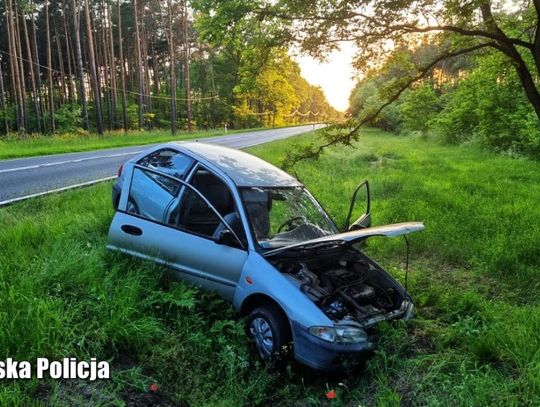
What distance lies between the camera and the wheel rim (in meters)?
4.06

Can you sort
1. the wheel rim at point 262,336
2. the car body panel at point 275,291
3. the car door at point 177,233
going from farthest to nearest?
the car door at point 177,233 < the wheel rim at point 262,336 < the car body panel at point 275,291

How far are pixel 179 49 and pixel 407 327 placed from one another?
5314 centimetres

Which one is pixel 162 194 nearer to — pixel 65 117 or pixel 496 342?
pixel 496 342

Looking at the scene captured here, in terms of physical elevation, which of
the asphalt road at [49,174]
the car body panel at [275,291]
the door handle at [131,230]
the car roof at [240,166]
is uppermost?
the car roof at [240,166]

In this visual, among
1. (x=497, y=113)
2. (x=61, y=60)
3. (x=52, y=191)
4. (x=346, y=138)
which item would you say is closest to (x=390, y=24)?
(x=346, y=138)

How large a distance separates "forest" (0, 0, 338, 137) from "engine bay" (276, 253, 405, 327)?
18065 millimetres

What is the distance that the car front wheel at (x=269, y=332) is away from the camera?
395 centimetres

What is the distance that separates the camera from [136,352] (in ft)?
12.6

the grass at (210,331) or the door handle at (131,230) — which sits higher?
the door handle at (131,230)

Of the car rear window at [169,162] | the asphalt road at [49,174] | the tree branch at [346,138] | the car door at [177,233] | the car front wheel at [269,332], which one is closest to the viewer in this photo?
the car front wheel at [269,332]

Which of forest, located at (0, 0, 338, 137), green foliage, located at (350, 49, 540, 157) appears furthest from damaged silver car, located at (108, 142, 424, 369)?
forest, located at (0, 0, 338, 137)

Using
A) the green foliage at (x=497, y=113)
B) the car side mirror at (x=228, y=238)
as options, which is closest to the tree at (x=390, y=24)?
the green foliage at (x=497, y=113)

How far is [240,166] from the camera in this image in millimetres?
5332

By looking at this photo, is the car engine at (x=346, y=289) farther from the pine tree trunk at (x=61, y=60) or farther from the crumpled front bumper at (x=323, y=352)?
the pine tree trunk at (x=61, y=60)
